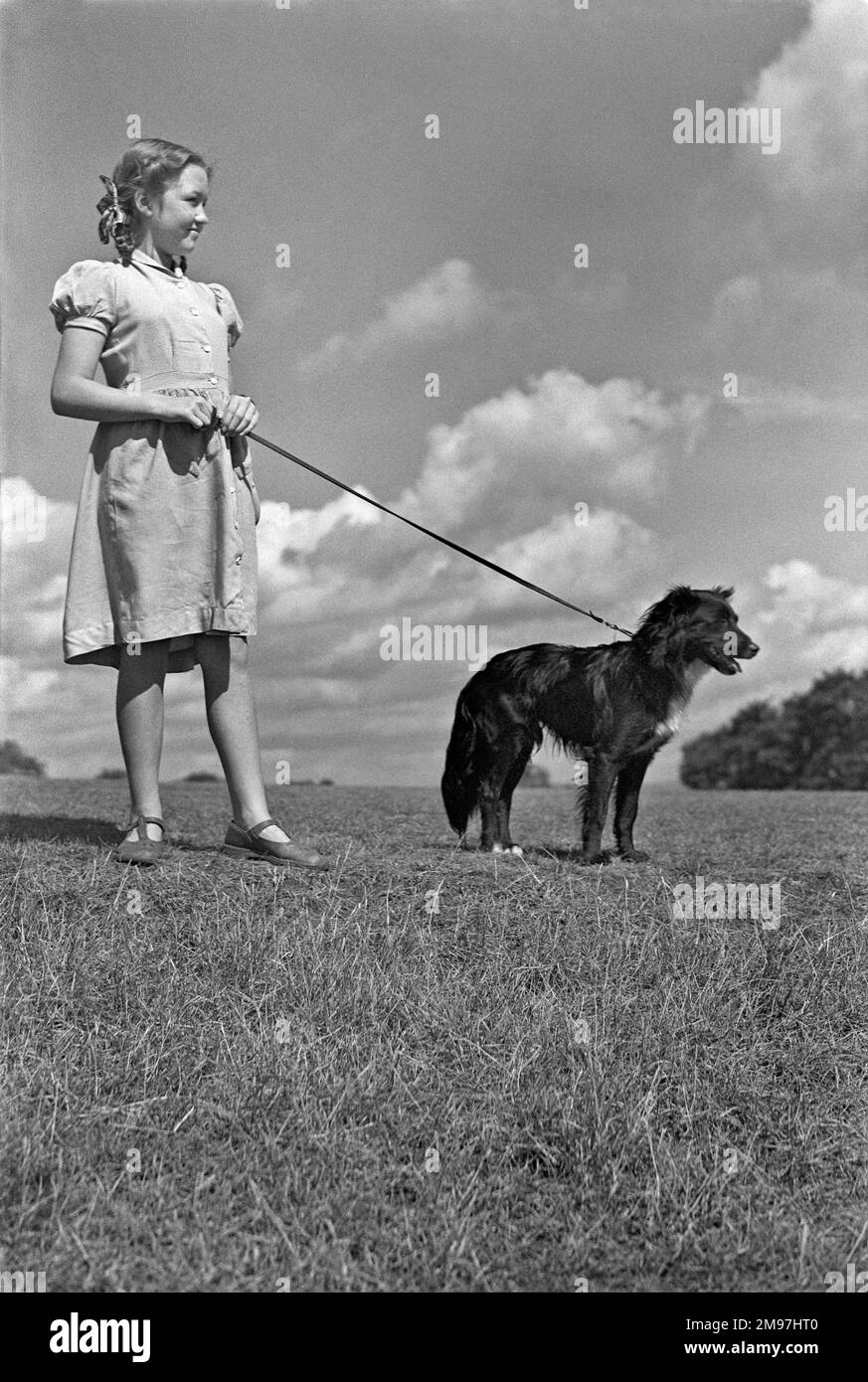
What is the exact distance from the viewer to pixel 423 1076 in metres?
4.32

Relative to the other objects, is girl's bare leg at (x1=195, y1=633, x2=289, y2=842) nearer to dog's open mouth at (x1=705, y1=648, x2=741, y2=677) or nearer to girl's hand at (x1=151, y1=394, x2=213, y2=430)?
girl's hand at (x1=151, y1=394, x2=213, y2=430)

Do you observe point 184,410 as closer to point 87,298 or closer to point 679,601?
point 87,298

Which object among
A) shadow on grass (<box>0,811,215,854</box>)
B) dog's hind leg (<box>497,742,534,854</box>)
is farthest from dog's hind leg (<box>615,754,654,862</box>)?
shadow on grass (<box>0,811,215,854</box>)

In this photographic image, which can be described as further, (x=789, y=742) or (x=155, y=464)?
(x=789, y=742)

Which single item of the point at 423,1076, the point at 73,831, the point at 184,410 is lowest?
the point at 423,1076

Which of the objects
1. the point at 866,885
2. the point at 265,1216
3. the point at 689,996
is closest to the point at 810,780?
the point at 866,885

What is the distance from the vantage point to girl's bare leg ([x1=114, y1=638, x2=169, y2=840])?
5.64 meters

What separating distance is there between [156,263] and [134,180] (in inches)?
13.6

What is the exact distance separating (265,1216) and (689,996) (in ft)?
6.67

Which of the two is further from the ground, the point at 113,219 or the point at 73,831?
the point at 113,219

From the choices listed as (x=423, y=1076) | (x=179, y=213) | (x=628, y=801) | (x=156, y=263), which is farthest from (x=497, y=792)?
(x=179, y=213)

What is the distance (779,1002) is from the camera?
5121 mm

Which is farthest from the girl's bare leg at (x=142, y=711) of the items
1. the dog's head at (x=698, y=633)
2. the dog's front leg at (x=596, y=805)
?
the dog's head at (x=698, y=633)
